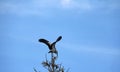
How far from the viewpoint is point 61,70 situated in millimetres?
16797

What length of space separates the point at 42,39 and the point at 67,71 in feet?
7.07

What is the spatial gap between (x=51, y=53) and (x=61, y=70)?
1290 mm

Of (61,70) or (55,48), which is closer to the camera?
(61,70)

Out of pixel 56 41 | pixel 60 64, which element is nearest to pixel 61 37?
pixel 56 41

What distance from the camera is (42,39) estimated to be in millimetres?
17891

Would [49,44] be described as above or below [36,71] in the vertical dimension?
above

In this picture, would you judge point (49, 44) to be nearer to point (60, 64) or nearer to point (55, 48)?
point (55, 48)

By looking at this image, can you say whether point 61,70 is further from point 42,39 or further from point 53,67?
point 42,39

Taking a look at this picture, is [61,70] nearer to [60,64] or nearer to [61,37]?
[60,64]

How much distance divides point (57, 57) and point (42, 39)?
125cm

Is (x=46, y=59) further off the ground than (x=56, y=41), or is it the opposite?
(x=56, y=41)

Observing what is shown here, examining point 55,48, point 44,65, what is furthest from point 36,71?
point 55,48

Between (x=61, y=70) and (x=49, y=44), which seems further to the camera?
(x=49, y=44)

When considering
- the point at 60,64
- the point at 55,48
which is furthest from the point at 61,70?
the point at 55,48
